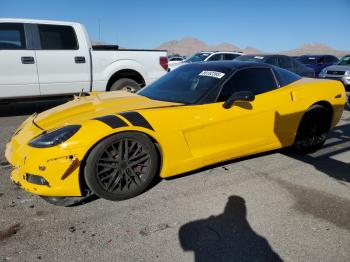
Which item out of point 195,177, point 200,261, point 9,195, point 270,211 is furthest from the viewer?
point 195,177

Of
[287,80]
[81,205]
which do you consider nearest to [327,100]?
[287,80]

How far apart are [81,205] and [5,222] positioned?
65cm

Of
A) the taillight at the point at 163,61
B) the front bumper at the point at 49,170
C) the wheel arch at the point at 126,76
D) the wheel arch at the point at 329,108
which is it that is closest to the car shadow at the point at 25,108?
the wheel arch at the point at 126,76

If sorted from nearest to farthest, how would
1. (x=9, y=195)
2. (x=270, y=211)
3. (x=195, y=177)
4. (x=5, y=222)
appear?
(x=5, y=222)
(x=270, y=211)
(x=9, y=195)
(x=195, y=177)

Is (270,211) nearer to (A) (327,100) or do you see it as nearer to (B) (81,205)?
(B) (81,205)

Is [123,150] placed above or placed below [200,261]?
above

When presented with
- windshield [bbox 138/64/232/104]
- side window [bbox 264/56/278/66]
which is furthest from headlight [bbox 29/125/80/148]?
side window [bbox 264/56/278/66]

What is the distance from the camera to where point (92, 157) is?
289 centimetres

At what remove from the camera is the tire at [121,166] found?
9.61 feet

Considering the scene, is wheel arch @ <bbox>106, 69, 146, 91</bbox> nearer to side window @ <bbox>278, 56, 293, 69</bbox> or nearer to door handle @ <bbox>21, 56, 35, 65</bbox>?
door handle @ <bbox>21, 56, 35, 65</bbox>

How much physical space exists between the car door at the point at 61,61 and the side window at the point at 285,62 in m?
7.06

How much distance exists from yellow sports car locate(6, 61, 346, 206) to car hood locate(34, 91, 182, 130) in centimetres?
1

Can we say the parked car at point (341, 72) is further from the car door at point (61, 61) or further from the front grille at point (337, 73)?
the car door at point (61, 61)

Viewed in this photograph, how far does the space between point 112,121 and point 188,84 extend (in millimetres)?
1301
